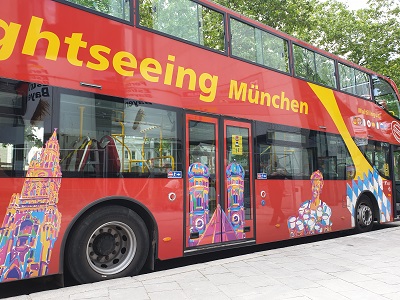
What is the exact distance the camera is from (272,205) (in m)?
6.20

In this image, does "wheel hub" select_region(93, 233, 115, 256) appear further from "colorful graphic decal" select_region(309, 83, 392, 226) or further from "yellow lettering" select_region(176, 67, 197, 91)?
"colorful graphic decal" select_region(309, 83, 392, 226)

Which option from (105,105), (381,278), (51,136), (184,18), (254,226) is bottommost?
(381,278)

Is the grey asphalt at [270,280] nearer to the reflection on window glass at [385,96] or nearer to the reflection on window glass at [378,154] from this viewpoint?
the reflection on window glass at [378,154]

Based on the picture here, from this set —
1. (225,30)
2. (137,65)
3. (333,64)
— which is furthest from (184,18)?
(333,64)

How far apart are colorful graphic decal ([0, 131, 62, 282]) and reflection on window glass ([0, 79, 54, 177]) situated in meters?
0.11

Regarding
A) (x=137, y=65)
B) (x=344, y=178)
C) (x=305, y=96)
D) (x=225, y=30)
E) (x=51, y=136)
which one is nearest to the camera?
(x=51, y=136)

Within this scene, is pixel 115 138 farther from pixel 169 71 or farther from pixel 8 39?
pixel 8 39

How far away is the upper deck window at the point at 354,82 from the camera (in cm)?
829

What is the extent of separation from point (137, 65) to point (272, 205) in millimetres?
3497

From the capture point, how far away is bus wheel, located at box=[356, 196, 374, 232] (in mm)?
8414

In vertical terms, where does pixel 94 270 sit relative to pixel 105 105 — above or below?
below

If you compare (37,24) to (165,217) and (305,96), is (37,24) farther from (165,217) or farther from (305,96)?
(305,96)

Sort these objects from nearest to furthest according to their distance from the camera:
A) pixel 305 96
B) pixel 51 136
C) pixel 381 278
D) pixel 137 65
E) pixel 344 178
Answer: pixel 51 136, pixel 381 278, pixel 137 65, pixel 305 96, pixel 344 178

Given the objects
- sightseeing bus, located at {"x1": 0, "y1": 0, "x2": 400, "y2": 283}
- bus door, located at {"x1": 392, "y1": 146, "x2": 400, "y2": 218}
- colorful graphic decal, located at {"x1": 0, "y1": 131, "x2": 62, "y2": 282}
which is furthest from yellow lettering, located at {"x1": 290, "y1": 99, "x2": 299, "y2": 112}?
colorful graphic decal, located at {"x1": 0, "y1": 131, "x2": 62, "y2": 282}
